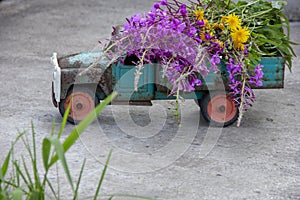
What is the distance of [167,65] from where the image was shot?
3863mm

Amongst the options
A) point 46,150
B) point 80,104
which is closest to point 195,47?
point 80,104

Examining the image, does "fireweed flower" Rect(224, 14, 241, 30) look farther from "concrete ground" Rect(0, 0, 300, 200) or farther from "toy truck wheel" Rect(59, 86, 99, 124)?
"toy truck wheel" Rect(59, 86, 99, 124)

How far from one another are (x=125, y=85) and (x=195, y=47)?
0.47 metres

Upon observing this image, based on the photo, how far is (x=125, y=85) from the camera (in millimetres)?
4023

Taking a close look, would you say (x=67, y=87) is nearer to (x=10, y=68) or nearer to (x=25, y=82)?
(x=25, y=82)

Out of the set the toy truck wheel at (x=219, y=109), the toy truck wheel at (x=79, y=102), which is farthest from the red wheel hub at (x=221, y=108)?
the toy truck wheel at (x=79, y=102)

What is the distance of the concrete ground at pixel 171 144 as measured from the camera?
11.0 ft

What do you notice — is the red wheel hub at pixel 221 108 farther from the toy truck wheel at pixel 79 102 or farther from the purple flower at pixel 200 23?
the toy truck wheel at pixel 79 102

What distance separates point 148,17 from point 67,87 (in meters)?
0.65

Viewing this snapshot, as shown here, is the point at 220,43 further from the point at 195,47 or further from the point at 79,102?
the point at 79,102

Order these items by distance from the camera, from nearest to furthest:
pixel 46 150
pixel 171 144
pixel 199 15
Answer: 1. pixel 46 150
2. pixel 171 144
3. pixel 199 15

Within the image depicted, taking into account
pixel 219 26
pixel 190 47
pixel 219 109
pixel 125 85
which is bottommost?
pixel 219 109

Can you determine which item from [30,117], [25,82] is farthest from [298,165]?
[25,82]

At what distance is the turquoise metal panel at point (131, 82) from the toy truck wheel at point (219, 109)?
0.34 m
